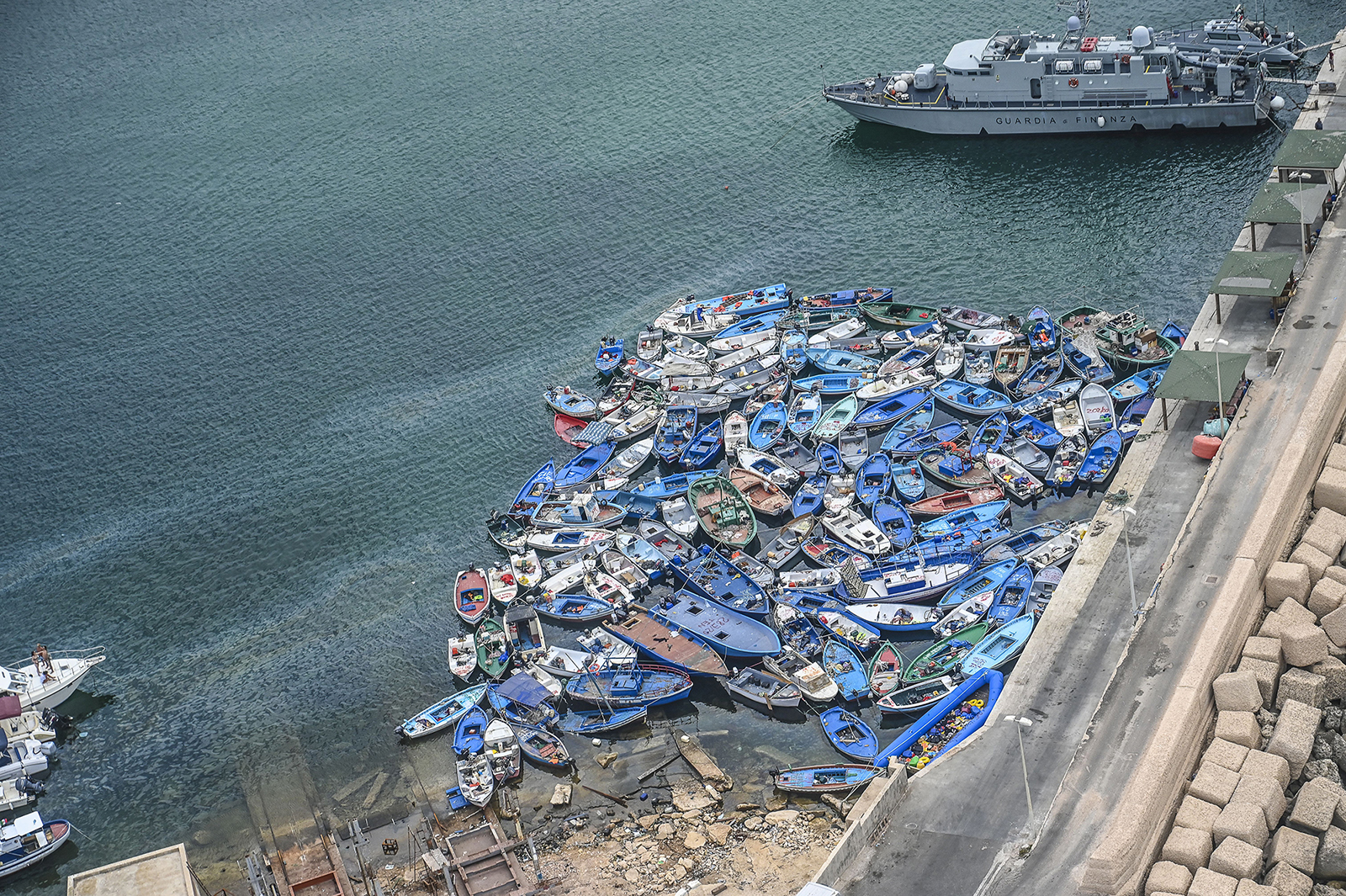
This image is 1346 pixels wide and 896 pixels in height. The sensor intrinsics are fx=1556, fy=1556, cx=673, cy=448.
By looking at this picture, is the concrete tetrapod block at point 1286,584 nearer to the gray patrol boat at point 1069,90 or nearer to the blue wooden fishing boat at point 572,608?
the blue wooden fishing boat at point 572,608

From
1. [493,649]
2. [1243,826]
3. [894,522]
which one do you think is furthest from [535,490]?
[1243,826]

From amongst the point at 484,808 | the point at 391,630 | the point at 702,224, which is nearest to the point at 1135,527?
the point at 484,808

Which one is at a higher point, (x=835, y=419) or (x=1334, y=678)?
(x=835, y=419)

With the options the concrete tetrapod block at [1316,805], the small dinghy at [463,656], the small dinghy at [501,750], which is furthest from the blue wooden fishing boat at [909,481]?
the concrete tetrapod block at [1316,805]

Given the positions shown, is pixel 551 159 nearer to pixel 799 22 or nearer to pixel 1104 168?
pixel 799 22

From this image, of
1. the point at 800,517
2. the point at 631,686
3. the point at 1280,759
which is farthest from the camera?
the point at 800,517

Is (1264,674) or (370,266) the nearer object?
(1264,674)

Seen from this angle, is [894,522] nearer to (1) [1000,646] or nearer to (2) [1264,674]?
(1) [1000,646]

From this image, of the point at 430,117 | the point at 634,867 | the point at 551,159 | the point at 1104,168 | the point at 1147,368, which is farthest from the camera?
the point at 430,117
